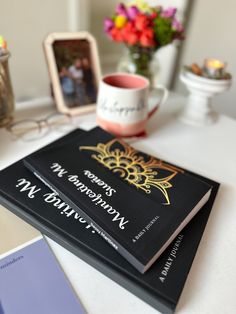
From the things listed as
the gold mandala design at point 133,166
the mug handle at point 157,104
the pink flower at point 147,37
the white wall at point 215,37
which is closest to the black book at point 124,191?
the gold mandala design at point 133,166

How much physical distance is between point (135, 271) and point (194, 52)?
98 cm

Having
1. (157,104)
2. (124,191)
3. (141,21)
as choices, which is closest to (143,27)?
(141,21)

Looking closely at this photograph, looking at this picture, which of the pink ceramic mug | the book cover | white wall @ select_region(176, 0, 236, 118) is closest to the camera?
the book cover

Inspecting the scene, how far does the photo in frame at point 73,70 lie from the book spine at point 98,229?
27cm

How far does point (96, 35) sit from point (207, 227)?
2.50 feet

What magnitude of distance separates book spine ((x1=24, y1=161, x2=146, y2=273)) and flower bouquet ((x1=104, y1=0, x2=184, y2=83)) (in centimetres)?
42

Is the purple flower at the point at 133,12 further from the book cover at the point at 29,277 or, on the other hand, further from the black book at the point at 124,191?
the book cover at the point at 29,277

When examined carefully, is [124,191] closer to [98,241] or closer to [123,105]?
[98,241]

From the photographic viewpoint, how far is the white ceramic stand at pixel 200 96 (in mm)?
625

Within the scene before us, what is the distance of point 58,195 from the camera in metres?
0.39

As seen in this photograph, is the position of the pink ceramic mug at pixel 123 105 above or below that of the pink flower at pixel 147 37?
below

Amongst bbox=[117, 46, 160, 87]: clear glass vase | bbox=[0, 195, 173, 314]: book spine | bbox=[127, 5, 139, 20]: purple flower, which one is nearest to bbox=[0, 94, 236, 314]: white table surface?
bbox=[0, 195, 173, 314]: book spine

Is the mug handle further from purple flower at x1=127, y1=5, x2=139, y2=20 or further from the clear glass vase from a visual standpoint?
purple flower at x1=127, y1=5, x2=139, y2=20

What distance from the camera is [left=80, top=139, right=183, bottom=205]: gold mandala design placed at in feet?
1.38
